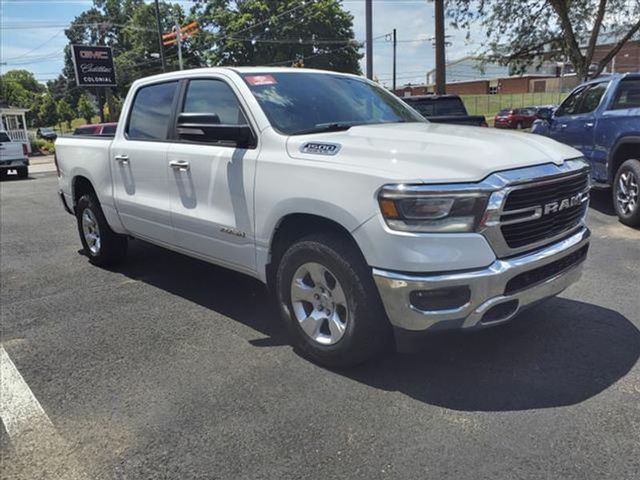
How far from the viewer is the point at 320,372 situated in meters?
3.60

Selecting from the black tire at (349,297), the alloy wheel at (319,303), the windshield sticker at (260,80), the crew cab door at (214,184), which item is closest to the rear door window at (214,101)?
the crew cab door at (214,184)

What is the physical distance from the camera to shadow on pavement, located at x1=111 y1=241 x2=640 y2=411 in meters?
3.23

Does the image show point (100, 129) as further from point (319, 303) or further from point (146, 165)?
point (319, 303)

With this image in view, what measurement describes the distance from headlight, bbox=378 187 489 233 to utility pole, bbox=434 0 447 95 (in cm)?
2114

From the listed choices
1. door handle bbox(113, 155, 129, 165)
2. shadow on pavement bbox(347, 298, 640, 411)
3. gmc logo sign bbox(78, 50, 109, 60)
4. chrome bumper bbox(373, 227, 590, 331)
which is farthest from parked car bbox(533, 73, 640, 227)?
gmc logo sign bbox(78, 50, 109, 60)

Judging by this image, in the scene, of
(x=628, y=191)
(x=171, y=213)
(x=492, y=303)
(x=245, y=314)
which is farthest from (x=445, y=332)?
(x=628, y=191)

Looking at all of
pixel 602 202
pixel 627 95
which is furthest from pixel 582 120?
pixel 602 202

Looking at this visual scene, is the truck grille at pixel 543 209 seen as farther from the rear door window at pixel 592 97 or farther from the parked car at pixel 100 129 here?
the rear door window at pixel 592 97

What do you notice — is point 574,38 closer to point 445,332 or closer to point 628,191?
point 628,191

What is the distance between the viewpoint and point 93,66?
34969 mm

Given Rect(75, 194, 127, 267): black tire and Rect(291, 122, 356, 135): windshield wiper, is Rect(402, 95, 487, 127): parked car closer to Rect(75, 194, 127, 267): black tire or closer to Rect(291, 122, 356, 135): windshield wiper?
Rect(75, 194, 127, 267): black tire

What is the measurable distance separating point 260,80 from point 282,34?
5296 cm

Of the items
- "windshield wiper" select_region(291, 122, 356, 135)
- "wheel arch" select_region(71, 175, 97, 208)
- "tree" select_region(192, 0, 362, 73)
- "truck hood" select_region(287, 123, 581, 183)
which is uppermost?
"tree" select_region(192, 0, 362, 73)

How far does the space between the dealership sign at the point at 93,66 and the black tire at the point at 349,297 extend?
35228 millimetres
